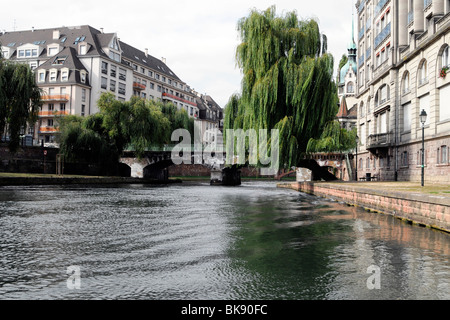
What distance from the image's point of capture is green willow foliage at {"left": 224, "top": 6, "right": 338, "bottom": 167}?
25172mm

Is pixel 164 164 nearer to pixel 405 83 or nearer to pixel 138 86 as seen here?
pixel 138 86

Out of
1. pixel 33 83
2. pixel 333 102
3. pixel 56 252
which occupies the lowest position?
pixel 56 252

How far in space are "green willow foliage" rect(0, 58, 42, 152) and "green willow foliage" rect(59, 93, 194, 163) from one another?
9841 mm

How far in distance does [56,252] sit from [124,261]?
1.56 meters

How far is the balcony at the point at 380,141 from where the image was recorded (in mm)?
34562

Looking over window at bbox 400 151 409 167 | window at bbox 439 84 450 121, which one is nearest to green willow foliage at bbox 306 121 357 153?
window at bbox 439 84 450 121

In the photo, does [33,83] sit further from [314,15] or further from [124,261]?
[124,261]

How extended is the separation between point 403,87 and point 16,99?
28.1 metres

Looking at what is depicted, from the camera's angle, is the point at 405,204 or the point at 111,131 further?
the point at 111,131

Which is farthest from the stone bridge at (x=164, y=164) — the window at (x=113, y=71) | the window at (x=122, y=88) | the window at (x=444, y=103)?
the window at (x=444, y=103)

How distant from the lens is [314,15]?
91.9 feet

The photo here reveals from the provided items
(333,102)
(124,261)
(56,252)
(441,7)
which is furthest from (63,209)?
(441,7)

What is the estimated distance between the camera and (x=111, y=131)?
4528 cm

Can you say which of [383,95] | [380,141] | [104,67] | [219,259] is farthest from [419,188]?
[104,67]
